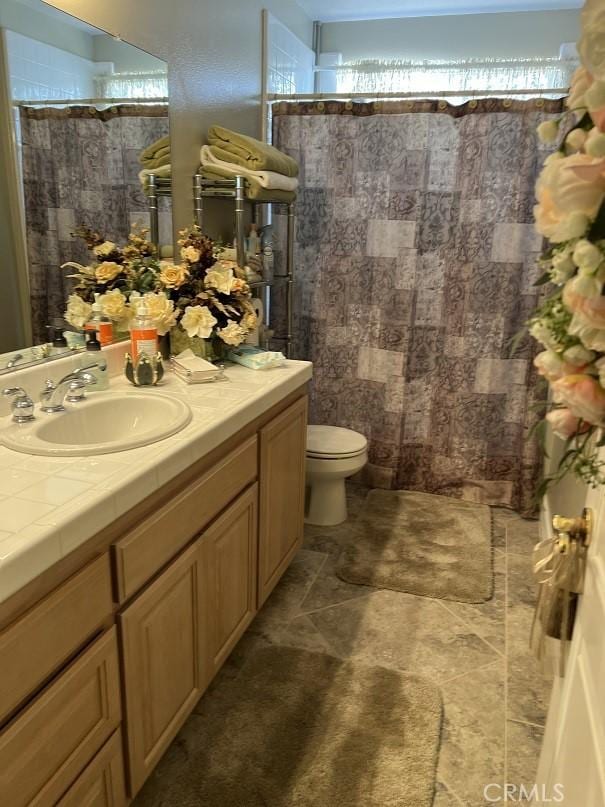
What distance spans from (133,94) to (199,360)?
89 centimetres

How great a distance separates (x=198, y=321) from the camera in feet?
7.22

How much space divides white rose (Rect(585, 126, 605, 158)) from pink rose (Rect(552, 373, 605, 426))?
0.59ft

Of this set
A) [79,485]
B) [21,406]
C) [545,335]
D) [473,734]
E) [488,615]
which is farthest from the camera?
[488,615]

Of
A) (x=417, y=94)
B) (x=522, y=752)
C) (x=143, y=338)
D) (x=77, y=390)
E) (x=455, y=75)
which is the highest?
(x=455, y=75)

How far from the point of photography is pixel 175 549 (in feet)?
4.99

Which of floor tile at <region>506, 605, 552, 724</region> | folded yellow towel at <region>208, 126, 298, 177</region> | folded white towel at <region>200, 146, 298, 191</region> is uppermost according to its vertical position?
folded yellow towel at <region>208, 126, 298, 177</region>

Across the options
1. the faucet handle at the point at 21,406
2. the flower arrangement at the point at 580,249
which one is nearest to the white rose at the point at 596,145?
the flower arrangement at the point at 580,249

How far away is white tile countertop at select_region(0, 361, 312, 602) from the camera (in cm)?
104

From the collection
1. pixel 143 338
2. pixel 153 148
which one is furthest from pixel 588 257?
pixel 153 148

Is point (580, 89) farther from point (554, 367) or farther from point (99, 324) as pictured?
point (99, 324)

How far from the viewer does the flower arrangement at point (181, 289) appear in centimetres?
211

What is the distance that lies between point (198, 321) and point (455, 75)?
86.6 inches

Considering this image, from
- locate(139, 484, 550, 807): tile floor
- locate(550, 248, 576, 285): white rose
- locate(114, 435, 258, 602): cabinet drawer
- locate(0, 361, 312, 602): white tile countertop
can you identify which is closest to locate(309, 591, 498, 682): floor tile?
locate(139, 484, 550, 807): tile floor

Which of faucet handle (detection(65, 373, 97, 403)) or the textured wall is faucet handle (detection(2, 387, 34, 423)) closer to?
faucet handle (detection(65, 373, 97, 403))
